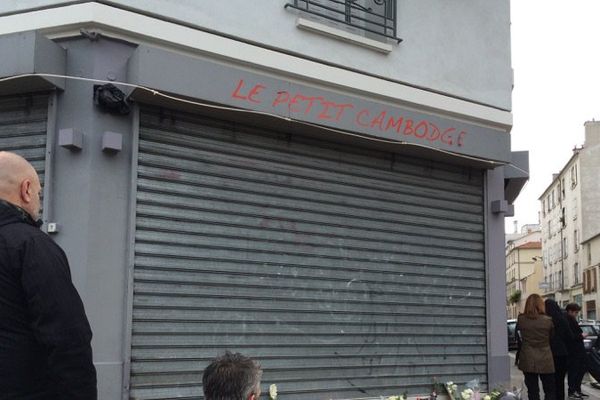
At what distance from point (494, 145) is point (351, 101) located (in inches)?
86.3

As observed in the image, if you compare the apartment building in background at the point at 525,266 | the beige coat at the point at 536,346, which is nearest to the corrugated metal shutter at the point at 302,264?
the beige coat at the point at 536,346

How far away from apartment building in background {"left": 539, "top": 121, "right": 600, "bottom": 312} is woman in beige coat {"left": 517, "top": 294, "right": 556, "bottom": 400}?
4184 cm

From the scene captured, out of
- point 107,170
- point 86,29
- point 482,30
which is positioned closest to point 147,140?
point 107,170

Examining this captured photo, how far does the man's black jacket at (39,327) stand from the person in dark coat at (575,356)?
9.10 m

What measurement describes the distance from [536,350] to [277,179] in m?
4.02

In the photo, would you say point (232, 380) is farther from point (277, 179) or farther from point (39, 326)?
point (277, 179)

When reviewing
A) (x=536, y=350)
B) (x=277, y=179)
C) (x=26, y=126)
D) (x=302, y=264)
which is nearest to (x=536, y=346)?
(x=536, y=350)

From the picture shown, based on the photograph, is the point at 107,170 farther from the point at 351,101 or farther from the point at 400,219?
the point at 400,219

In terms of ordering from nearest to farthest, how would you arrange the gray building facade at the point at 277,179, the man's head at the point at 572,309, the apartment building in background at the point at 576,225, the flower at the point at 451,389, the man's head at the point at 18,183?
the man's head at the point at 18,183, the gray building facade at the point at 277,179, the flower at the point at 451,389, the man's head at the point at 572,309, the apartment building in background at the point at 576,225

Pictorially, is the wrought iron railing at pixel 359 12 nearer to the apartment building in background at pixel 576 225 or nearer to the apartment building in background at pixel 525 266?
the apartment building in background at pixel 576 225

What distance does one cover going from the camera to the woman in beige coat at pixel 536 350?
9125mm

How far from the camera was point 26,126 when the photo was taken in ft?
21.6

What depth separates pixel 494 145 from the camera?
9.10 m

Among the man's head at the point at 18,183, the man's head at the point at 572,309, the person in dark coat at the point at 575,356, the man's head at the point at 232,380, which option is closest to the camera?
the man's head at the point at 232,380
